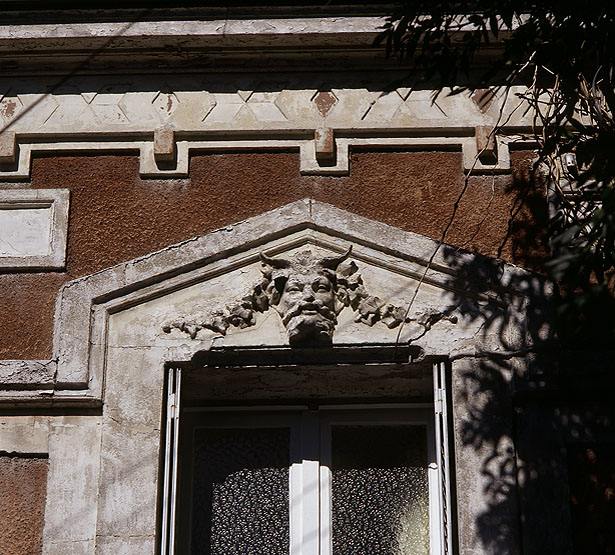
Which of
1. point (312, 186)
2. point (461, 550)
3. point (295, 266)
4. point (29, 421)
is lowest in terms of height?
point (461, 550)

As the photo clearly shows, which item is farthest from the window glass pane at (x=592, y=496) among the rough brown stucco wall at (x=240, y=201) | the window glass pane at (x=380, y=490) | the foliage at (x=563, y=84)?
the rough brown stucco wall at (x=240, y=201)

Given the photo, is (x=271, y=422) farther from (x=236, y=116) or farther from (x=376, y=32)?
(x=376, y=32)

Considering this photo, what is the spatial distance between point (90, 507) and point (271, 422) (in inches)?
39.5

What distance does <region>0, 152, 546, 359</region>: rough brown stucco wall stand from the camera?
5.91 meters

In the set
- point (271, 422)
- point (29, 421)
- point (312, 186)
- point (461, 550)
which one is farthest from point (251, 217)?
point (461, 550)

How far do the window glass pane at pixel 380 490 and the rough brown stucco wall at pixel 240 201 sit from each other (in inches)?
40.3

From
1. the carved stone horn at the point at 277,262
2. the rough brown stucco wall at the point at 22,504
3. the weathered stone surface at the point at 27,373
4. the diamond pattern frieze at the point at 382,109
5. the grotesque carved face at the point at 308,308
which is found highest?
the diamond pattern frieze at the point at 382,109

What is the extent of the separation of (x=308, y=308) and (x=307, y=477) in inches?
32.1

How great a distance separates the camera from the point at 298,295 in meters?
5.68

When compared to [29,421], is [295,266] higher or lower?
higher

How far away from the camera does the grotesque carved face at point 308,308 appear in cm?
562

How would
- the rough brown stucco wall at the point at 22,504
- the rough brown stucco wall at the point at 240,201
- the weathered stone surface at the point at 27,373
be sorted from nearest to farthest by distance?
the rough brown stucco wall at the point at 22,504 → the weathered stone surface at the point at 27,373 → the rough brown stucco wall at the point at 240,201

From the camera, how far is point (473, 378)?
5547 mm

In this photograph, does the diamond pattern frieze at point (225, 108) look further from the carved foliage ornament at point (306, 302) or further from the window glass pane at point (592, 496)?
the window glass pane at point (592, 496)
